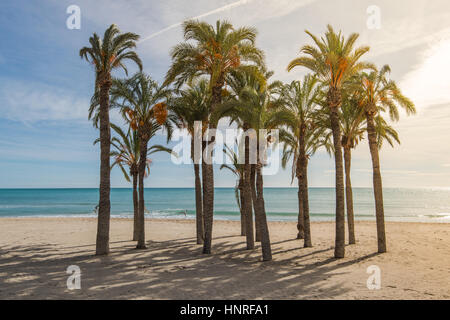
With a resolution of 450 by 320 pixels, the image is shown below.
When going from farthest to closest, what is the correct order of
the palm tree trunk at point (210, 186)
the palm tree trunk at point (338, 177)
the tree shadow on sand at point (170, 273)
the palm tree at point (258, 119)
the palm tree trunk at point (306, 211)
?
the palm tree trunk at point (306, 211)
the palm tree trunk at point (210, 186)
the palm tree trunk at point (338, 177)
the palm tree at point (258, 119)
the tree shadow on sand at point (170, 273)

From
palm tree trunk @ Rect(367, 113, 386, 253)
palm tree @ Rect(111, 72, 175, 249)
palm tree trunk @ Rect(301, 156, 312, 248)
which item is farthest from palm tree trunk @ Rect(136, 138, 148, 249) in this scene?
palm tree trunk @ Rect(367, 113, 386, 253)

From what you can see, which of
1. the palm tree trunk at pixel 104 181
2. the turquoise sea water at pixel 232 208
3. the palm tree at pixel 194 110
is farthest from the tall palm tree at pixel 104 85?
the turquoise sea water at pixel 232 208

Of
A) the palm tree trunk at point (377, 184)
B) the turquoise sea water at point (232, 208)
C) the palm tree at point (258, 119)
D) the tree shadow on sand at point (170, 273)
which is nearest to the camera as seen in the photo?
the tree shadow on sand at point (170, 273)

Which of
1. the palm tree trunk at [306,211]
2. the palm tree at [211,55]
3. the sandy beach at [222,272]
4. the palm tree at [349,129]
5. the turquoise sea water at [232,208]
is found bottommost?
the turquoise sea water at [232,208]

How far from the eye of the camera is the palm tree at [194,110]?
1642cm

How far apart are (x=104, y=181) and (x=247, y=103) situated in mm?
7268

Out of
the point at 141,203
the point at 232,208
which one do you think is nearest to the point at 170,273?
the point at 141,203

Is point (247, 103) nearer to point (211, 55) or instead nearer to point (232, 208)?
point (211, 55)

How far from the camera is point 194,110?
1662cm

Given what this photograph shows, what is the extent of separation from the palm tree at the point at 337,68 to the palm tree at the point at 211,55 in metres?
2.63

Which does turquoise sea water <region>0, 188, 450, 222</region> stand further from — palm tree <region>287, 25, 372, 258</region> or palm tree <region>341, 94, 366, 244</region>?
palm tree <region>287, 25, 372, 258</region>

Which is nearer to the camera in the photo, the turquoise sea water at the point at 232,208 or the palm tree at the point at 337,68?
the palm tree at the point at 337,68

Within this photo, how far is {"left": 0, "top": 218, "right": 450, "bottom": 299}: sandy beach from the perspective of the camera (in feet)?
26.9

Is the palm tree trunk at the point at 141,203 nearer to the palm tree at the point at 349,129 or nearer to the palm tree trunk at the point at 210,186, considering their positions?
the palm tree trunk at the point at 210,186
